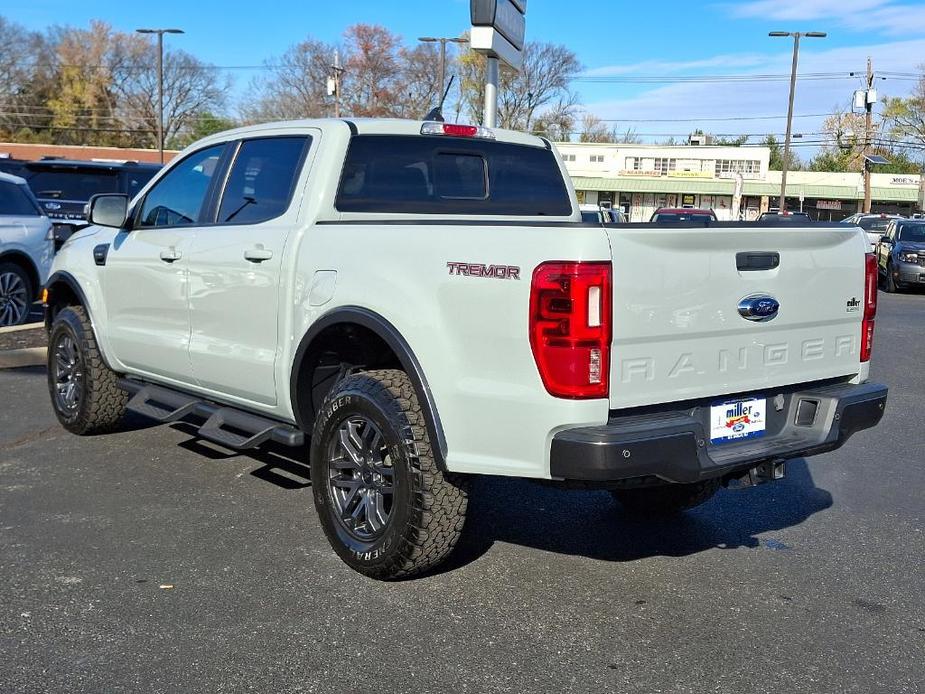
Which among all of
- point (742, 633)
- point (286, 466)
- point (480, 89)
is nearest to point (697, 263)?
point (742, 633)

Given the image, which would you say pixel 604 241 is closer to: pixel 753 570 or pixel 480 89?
pixel 753 570

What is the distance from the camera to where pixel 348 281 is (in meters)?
4.19

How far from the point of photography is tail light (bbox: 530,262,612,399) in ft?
11.2

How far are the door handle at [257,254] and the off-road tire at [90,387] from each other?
6.82 feet

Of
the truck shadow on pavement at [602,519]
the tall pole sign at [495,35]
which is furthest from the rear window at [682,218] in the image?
the tall pole sign at [495,35]

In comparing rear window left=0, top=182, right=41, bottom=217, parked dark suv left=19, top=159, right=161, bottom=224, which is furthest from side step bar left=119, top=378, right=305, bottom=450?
parked dark suv left=19, top=159, right=161, bottom=224

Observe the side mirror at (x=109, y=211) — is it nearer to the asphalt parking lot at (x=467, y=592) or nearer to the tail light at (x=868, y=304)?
the asphalt parking lot at (x=467, y=592)

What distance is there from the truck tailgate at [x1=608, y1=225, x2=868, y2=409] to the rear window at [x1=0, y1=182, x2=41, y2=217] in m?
9.53

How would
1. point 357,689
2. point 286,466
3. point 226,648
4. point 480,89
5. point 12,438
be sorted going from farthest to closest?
1. point 480,89
2. point 12,438
3. point 286,466
4. point 226,648
5. point 357,689

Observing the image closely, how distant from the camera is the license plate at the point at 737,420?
3.87 m

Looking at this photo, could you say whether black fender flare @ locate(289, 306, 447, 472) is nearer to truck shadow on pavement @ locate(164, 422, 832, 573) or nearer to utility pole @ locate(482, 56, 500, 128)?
truck shadow on pavement @ locate(164, 422, 832, 573)

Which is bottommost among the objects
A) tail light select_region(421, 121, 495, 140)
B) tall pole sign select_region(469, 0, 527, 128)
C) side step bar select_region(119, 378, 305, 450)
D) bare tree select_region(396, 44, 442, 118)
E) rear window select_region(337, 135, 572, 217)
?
side step bar select_region(119, 378, 305, 450)

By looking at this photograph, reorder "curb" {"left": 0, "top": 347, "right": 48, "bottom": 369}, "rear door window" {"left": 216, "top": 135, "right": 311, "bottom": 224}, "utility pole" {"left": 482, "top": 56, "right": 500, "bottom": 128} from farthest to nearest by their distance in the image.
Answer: "utility pole" {"left": 482, "top": 56, "right": 500, "bottom": 128} < "curb" {"left": 0, "top": 347, "right": 48, "bottom": 369} < "rear door window" {"left": 216, "top": 135, "right": 311, "bottom": 224}

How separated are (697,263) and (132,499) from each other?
3307mm
